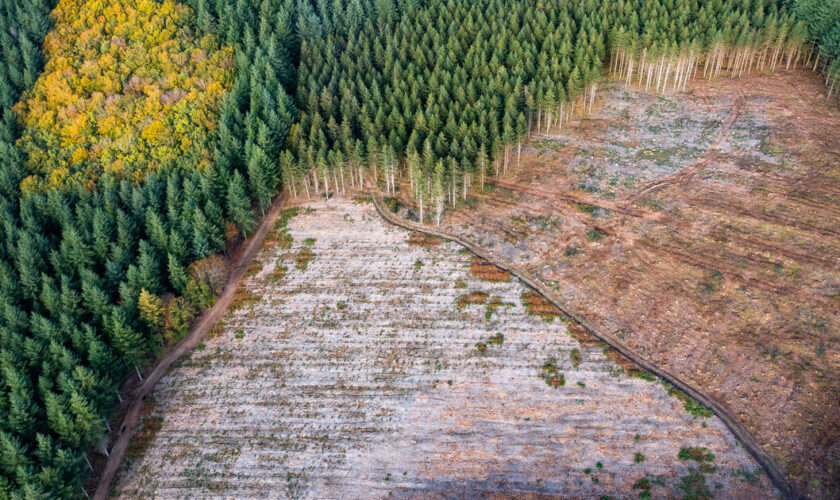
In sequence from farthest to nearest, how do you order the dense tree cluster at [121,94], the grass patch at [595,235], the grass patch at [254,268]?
the dense tree cluster at [121,94], the grass patch at [254,268], the grass patch at [595,235]

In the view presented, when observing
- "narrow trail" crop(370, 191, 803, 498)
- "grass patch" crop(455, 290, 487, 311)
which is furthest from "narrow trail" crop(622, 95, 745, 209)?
"grass patch" crop(455, 290, 487, 311)

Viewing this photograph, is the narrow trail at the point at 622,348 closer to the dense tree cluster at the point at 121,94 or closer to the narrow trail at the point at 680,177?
the narrow trail at the point at 680,177

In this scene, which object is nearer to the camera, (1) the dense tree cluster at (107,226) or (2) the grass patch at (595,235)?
(1) the dense tree cluster at (107,226)

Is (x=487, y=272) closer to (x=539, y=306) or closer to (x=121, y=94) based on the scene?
(x=539, y=306)

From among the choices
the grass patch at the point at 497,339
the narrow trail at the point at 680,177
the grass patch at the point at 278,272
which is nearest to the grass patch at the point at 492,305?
the grass patch at the point at 497,339

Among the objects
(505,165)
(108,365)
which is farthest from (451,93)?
(108,365)

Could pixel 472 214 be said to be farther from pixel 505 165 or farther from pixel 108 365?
pixel 108 365

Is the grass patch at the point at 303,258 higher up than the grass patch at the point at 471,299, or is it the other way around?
the grass patch at the point at 303,258
